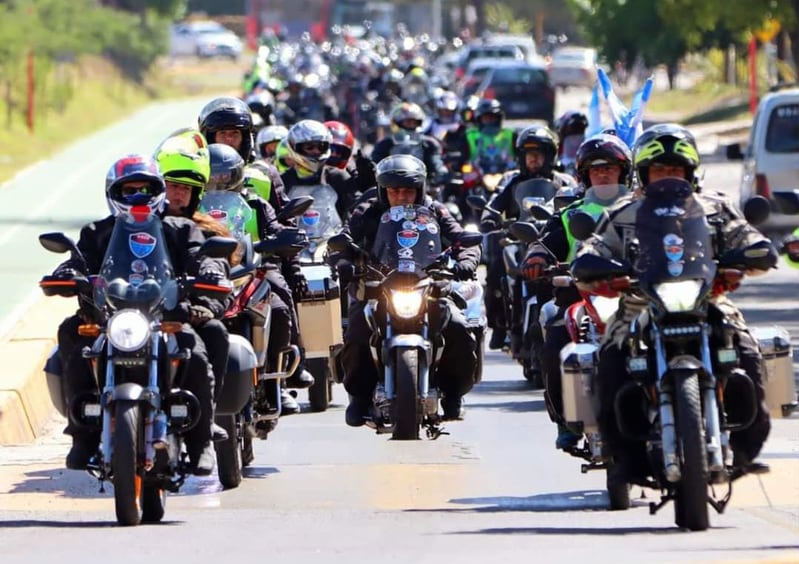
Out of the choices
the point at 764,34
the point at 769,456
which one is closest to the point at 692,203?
the point at 769,456

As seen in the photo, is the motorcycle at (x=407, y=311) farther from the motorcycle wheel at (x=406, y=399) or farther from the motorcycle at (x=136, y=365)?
the motorcycle at (x=136, y=365)

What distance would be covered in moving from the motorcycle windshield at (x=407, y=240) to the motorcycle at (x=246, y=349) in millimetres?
677

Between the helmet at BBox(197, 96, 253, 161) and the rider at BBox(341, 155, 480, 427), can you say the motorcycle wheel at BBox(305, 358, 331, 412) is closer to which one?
the helmet at BBox(197, 96, 253, 161)

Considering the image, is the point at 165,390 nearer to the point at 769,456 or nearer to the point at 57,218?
the point at 769,456

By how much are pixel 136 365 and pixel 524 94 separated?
4419 centimetres

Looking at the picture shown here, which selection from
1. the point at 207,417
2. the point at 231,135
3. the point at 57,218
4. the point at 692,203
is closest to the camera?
the point at 692,203

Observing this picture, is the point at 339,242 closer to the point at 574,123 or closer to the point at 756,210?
the point at 756,210

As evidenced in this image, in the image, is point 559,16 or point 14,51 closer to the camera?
point 14,51

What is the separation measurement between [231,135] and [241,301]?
7.13 feet

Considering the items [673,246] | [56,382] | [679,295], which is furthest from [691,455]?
[56,382]

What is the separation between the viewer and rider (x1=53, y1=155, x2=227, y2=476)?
962cm

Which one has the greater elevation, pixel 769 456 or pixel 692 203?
pixel 692 203

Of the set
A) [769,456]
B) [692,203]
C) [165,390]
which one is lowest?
[769,456]

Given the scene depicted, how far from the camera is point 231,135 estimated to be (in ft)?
43.2
